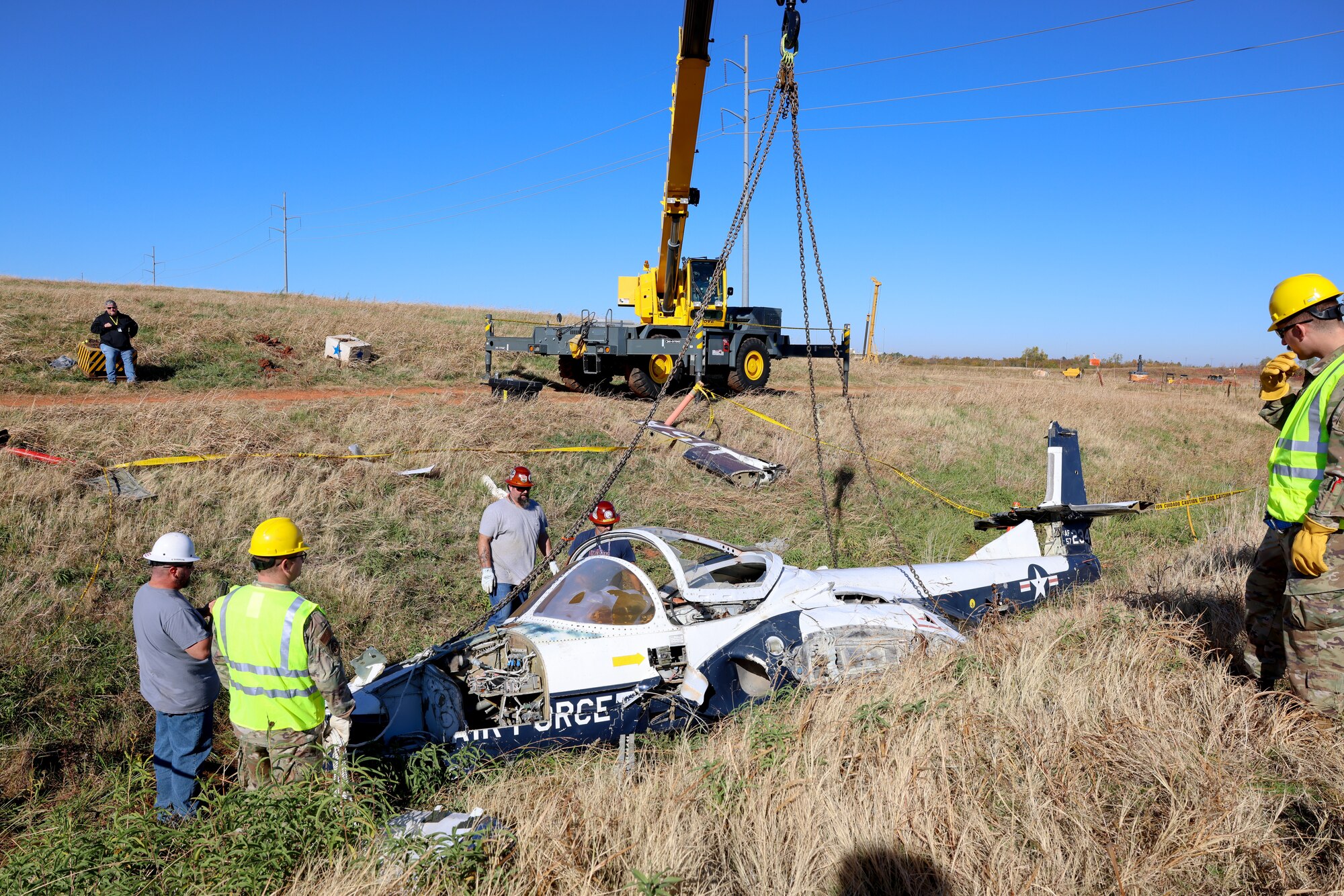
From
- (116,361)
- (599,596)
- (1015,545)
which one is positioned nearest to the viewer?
(599,596)

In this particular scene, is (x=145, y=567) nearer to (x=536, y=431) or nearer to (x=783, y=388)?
(x=536, y=431)

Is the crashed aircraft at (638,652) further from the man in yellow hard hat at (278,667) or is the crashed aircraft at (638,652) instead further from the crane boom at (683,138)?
the crane boom at (683,138)

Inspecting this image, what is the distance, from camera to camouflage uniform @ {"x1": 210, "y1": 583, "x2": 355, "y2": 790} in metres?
3.30

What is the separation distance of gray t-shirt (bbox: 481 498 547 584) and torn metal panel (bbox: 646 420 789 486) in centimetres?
504

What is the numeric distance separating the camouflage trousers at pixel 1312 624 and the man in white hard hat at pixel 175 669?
498cm

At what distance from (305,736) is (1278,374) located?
476 centimetres

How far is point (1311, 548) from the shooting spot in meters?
3.25

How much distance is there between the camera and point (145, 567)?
7.45m

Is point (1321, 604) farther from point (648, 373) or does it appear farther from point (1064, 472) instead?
point (648, 373)

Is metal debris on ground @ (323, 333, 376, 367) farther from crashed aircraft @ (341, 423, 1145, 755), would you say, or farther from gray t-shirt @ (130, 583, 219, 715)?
gray t-shirt @ (130, 583, 219, 715)

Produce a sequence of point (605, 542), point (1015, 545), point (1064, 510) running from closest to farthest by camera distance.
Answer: point (605, 542) < point (1064, 510) < point (1015, 545)

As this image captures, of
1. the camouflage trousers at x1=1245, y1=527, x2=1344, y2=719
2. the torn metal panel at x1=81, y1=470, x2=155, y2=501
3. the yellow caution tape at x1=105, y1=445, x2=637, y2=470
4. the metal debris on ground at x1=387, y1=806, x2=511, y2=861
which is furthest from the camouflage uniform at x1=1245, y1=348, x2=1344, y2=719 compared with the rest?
the torn metal panel at x1=81, y1=470, x2=155, y2=501

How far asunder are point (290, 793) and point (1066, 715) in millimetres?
3323

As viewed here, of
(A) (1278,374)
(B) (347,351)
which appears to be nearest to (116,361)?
(B) (347,351)
